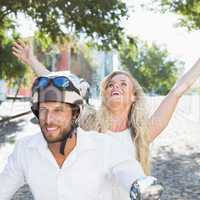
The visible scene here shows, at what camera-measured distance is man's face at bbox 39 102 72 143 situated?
2.33m

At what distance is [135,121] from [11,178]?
5.40ft

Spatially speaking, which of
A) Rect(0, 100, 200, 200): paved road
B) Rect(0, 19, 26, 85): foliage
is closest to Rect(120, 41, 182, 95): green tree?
Rect(0, 19, 26, 85): foliage

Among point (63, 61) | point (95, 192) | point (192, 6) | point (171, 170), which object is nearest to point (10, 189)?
point (95, 192)

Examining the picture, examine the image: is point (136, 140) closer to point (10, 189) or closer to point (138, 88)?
point (138, 88)

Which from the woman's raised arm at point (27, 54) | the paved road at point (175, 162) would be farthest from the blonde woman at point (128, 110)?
the paved road at point (175, 162)

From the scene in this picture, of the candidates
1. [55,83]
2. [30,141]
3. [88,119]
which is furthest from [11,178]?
[88,119]

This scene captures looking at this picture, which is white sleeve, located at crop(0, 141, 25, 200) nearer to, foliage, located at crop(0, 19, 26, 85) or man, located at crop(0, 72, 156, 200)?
man, located at crop(0, 72, 156, 200)

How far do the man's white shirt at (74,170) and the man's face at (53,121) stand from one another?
0.09 meters

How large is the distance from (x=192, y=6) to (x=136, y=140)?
13756 mm

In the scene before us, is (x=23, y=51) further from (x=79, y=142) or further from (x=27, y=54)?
(x=79, y=142)

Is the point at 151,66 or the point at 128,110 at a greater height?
the point at 151,66

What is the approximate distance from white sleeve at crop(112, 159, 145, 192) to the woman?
137 centimetres

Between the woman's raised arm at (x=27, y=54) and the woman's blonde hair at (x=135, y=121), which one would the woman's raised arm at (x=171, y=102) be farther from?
the woman's raised arm at (x=27, y=54)

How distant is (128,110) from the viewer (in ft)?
13.1
